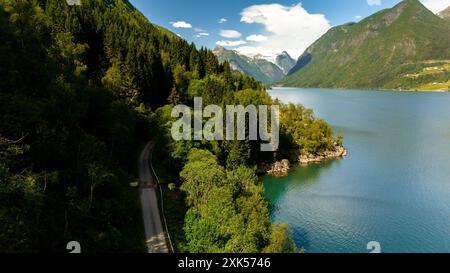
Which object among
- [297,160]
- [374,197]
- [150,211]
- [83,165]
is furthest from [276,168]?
[83,165]

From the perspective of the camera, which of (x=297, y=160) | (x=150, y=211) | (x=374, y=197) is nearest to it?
(x=150, y=211)

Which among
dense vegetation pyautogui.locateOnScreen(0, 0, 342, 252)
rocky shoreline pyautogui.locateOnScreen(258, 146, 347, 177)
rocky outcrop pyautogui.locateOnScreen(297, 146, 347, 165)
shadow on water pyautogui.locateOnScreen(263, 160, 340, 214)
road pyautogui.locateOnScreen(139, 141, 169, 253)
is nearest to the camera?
dense vegetation pyautogui.locateOnScreen(0, 0, 342, 252)

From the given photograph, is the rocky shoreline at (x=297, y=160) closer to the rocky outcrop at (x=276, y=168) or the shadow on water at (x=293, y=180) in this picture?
the rocky outcrop at (x=276, y=168)

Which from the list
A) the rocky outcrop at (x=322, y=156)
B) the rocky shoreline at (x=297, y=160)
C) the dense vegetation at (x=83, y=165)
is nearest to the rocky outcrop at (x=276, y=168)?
the rocky shoreline at (x=297, y=160)

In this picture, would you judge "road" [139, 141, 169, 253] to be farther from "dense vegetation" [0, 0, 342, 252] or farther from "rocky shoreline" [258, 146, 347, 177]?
"rocky shoreline" [258, 146, 347, 177]

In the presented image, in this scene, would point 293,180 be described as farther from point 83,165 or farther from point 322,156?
point 83,165

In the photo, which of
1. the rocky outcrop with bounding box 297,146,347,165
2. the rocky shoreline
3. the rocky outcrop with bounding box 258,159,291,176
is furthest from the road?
the rocky outcrop with bounding box 297,146,347,165
